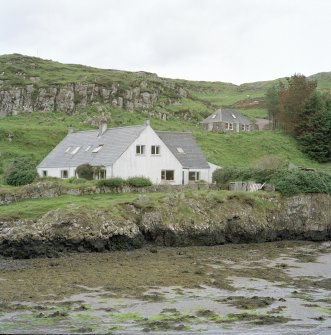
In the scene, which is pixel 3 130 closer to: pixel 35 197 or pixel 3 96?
pixel 3 96

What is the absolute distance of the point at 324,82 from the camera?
180750mm

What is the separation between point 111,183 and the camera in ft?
168

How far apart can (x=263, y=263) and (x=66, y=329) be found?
65.0ft

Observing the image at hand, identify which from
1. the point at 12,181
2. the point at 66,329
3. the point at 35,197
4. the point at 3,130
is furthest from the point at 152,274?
the point at 3,130

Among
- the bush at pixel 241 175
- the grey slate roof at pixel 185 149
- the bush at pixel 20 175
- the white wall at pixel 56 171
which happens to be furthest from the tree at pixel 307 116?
the bush at pixel 20 175

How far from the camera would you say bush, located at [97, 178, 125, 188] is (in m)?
51.1

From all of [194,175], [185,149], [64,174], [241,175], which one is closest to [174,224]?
[241,175]

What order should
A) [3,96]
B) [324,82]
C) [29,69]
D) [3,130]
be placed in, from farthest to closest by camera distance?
1. [324,82]
2. [29,69]
3. [3,96]
4. [3,130]

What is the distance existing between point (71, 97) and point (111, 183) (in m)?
59.7

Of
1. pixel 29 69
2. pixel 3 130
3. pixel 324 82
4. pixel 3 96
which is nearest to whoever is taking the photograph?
pixel 3 130

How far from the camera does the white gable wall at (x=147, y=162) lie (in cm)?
5834

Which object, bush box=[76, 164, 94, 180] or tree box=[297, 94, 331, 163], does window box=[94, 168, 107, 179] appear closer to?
bush box=[76, 164, 94, 180]

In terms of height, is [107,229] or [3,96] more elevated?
[3,96]

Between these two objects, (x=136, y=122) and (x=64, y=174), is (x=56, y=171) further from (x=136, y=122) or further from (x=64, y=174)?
(x=136, y=122)
